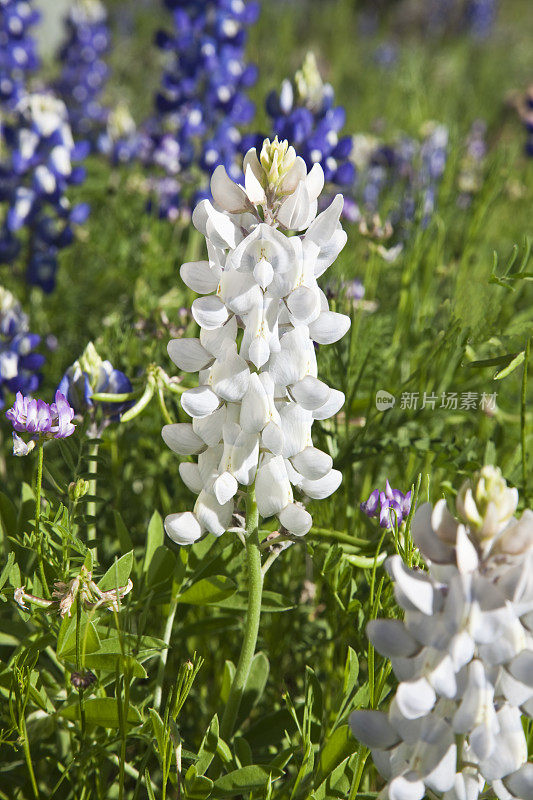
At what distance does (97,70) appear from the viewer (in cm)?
499

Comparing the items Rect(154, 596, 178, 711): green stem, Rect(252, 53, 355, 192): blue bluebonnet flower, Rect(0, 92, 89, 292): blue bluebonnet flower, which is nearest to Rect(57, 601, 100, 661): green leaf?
Rect(154, 596, 178, 711): green stem

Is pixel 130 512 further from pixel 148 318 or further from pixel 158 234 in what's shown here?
pixel 158 234

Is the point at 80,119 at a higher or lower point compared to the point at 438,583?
higher

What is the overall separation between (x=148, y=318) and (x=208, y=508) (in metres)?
0.72

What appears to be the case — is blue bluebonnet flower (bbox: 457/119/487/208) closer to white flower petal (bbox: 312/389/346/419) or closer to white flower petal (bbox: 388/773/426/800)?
white flower petal (bbox: 312/389/346/419)

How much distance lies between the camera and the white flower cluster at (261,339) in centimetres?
82

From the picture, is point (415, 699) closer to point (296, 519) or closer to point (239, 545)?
point (296, 519)

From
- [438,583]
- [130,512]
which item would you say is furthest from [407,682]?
[130,512]

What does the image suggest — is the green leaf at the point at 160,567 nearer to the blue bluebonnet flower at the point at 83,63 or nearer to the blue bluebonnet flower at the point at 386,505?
the blue bluebonnet flower at the point at 386,505

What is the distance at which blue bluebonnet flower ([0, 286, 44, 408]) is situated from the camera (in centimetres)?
151

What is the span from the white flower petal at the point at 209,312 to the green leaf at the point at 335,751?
0.52m

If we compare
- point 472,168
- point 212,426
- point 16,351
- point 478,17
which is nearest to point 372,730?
point 212,426

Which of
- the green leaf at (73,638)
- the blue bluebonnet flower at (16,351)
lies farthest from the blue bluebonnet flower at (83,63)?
the green leaf at (73,638)

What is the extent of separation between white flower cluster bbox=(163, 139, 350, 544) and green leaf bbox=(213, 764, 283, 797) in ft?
0.96
